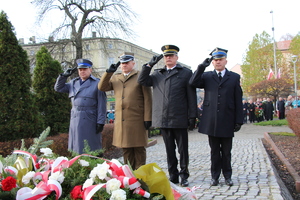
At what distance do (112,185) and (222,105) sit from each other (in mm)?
3669

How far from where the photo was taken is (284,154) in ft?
26.8

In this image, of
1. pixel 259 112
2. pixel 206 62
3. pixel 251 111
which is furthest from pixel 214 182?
pixel 259 112

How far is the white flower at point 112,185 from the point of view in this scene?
1380 millimetres

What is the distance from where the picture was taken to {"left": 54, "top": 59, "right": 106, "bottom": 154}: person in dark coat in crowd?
507 cm

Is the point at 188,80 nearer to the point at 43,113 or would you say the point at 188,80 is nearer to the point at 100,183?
the point at 100,183

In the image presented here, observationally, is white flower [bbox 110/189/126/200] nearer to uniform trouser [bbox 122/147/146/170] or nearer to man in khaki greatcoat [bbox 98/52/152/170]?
man in khaki greatcoat [bbox 98/52/152/170]

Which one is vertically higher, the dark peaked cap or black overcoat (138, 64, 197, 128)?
the dark peaked cap

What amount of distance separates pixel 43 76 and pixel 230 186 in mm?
7240

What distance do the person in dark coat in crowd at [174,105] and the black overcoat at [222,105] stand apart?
0.23m

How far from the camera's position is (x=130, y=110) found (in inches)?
194

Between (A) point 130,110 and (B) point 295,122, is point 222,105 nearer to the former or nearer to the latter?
(A) point 130,110

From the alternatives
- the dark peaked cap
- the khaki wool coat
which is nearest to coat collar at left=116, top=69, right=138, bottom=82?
the khaki wool coat

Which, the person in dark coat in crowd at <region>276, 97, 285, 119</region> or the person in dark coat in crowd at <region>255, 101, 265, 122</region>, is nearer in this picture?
the person in dark coat in crowd at <region>276, 97, 285, 119</region>

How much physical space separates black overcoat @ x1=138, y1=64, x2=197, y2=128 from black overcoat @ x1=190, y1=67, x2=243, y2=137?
7.7 inches
